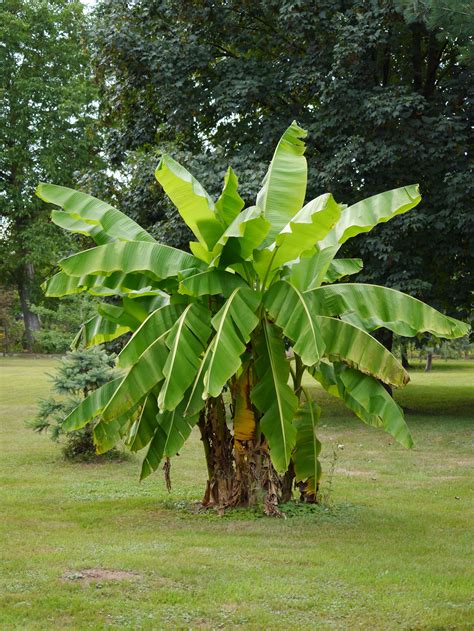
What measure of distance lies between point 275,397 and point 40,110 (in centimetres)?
4189

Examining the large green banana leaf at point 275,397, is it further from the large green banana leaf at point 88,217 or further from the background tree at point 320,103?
the background tree at point 320,103

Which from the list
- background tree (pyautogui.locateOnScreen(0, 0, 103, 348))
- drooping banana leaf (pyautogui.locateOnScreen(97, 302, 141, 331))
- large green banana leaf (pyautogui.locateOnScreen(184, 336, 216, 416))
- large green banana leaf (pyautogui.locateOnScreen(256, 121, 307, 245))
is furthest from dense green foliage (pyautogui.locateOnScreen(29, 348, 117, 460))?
background tree (pyautogui.locateOnScreen(0, 0, 103, 348))

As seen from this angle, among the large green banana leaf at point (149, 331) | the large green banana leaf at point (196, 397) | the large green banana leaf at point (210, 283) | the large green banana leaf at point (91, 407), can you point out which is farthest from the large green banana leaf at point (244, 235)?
the large green banana leaf at point (91, 407)

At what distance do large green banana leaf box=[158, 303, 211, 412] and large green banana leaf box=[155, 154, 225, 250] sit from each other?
75 centimetres

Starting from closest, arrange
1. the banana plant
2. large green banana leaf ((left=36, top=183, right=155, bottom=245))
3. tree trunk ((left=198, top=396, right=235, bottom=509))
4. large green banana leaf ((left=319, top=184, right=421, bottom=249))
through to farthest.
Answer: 1. the banana plant
2. large green banana leaf ((left=319, top=184, right=421, bottom=249))
3. large green banana leaf ((left=36, top=183, right=155, bottom=245))
4. tree trunk ((left=198, top=396, right=235, bottom=509))

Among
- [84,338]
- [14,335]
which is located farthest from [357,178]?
[14,335]

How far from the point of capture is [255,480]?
942 cm

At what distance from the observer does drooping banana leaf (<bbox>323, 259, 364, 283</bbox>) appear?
9.67 meters

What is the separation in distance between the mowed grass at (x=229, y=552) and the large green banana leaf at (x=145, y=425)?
87 cm

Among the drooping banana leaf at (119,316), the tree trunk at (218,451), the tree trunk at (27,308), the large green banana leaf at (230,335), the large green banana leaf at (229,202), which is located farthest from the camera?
the tree trunk at (27,308)

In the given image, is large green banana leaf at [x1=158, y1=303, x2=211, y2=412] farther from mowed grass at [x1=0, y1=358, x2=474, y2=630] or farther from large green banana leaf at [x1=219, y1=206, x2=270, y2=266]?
mowed grass at [x1=0, y1=358, x2=474, y2=630]

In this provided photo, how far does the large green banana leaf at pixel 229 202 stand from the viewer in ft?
28.3

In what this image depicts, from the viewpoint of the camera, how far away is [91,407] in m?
9.34

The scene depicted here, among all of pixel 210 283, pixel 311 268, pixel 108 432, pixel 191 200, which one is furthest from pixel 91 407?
pixel 311 268
